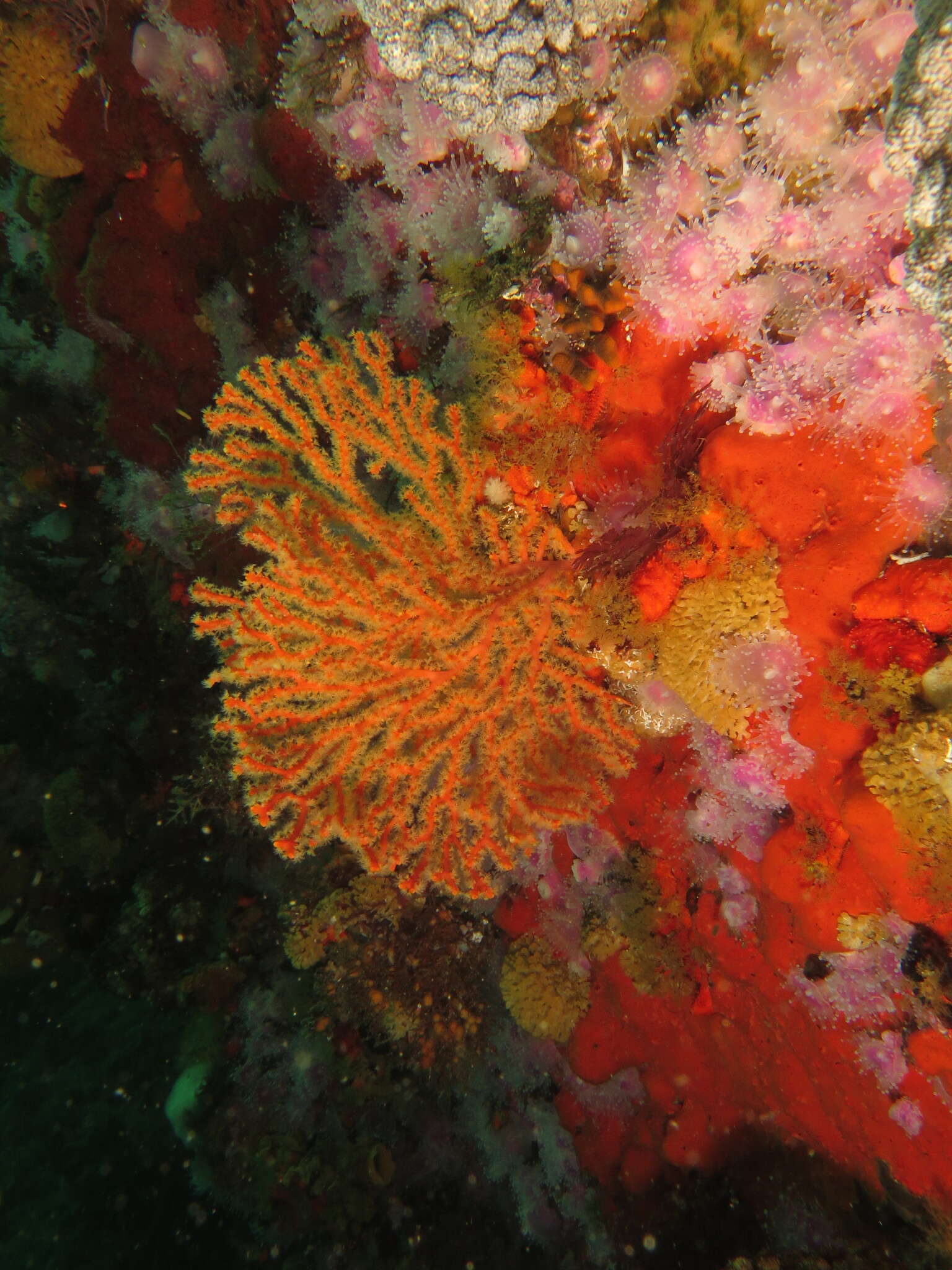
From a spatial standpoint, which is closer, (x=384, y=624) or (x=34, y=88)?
(x=384, y=624)

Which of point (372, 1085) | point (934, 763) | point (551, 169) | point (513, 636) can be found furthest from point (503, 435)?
point (372, 1085)

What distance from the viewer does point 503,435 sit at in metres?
4.10

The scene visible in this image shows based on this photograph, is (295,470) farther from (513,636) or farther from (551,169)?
(551,169)

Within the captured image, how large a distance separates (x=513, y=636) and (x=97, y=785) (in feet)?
22.1

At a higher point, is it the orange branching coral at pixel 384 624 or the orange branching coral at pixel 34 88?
the orange branching coral at pixel 34 88

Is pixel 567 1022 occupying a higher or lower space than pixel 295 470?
lower

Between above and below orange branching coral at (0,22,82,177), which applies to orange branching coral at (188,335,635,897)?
below

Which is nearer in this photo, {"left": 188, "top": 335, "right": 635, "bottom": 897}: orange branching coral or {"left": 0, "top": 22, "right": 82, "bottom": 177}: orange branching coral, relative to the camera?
{"left": 188, "top": 335, "right": 635, "bottom": 897}: orange branching coral

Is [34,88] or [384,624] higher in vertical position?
[34,88]

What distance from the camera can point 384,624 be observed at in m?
3.84

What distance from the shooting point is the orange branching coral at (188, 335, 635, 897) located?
3.81m

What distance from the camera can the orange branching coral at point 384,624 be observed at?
3.81m

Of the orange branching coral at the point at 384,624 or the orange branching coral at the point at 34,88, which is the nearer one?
the orange branching coral at the point at 384,624

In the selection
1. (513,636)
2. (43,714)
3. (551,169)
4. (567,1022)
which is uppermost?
(551,169)
